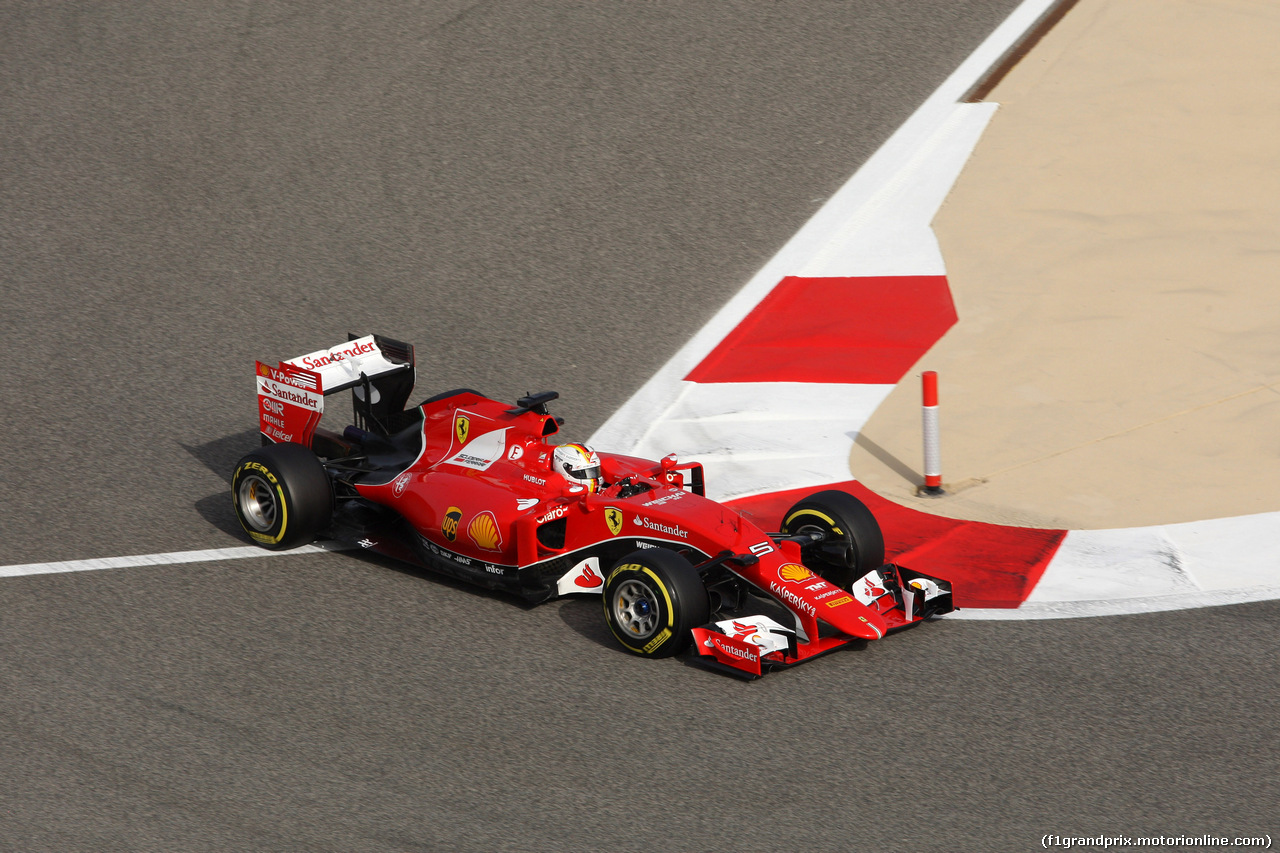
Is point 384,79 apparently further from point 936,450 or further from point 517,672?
point 517,672

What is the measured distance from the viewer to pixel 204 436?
10.3 metres

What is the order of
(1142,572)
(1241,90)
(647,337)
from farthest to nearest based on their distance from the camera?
(1241,90) < (647,337) < (1142,572)

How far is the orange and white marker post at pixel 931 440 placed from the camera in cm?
888

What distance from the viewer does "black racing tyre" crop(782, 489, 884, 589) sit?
7.54 m

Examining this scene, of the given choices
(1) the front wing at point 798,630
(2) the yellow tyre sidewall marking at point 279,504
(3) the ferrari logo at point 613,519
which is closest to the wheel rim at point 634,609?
(1) the front wing at point 798,630

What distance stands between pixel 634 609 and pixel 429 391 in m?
4.55

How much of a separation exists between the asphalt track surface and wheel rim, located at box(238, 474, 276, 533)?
1.05ft

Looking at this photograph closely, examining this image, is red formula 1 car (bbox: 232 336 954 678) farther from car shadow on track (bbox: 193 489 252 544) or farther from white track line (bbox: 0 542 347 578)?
car shadow on track (bbox: 193 489 252 544)

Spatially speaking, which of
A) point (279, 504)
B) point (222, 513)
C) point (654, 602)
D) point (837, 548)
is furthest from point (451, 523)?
point (837, 548)

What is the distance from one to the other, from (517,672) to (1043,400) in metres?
5.37

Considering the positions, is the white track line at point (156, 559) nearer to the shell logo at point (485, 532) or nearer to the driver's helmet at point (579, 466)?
the shell logo at point (485, 532)

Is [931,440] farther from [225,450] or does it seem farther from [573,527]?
[225,450]

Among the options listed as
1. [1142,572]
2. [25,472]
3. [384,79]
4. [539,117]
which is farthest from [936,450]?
A: [384,79]

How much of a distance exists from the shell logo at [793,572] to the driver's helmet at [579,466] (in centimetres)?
131
